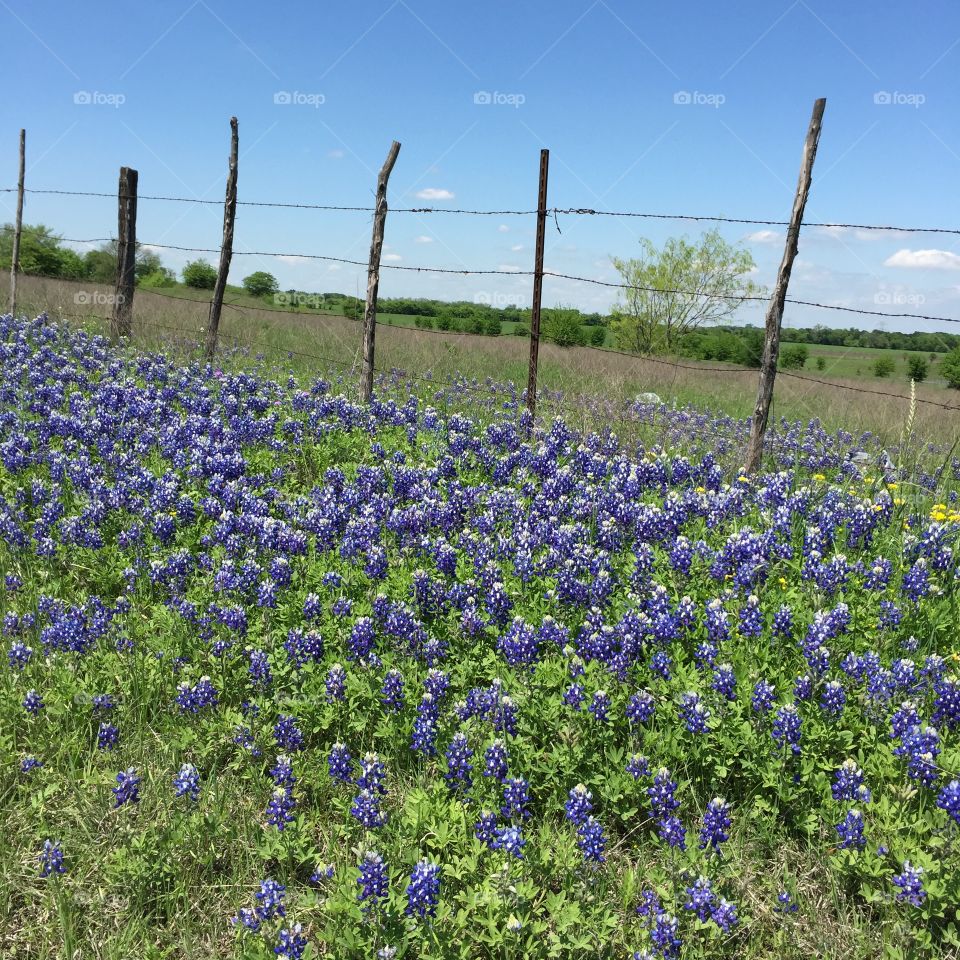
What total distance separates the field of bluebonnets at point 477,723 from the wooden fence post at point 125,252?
941 cm

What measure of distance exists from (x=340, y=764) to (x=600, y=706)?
4.08ft

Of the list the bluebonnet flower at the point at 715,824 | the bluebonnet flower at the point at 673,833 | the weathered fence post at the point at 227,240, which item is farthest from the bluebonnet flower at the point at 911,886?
the weathered fence post at the point at 227,240

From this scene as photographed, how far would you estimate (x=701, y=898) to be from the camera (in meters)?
2.76

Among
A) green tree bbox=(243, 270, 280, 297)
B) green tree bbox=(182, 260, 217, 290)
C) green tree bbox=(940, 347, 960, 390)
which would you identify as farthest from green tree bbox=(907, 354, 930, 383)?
green tree bbox=(182, 260, 217, 290)

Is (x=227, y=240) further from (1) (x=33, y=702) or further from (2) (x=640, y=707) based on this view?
(2) (x=640, y=707)

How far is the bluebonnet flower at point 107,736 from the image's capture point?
12.1ft

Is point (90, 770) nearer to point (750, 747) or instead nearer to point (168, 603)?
point (168, 603)

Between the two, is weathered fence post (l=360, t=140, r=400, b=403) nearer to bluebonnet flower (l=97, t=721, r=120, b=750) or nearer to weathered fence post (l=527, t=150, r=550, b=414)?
weathered fence post (l=527, t=150, r=550, b=414)

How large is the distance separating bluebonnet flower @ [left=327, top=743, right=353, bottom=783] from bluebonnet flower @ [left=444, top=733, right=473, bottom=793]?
1.49 feet

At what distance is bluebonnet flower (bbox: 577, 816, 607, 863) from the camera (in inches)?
115

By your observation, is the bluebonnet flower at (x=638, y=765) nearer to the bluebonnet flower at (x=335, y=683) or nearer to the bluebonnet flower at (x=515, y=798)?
the bluebonnet flower at (x=515, y=798)

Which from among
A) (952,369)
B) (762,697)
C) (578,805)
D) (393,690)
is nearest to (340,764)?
(393,690)

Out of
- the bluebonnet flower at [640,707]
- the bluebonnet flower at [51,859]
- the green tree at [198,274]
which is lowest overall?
the bluebonnet flower at [51,859]

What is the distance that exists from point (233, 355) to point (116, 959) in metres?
12.2
